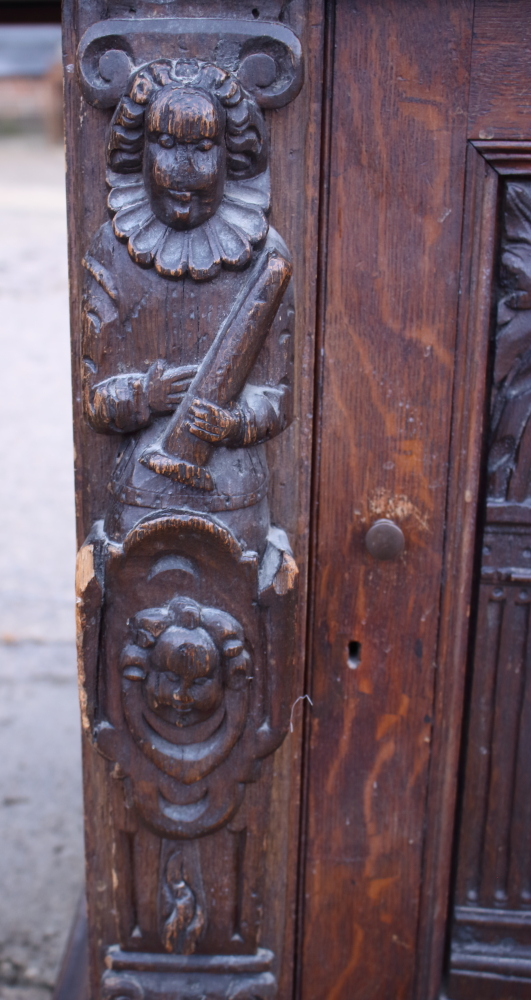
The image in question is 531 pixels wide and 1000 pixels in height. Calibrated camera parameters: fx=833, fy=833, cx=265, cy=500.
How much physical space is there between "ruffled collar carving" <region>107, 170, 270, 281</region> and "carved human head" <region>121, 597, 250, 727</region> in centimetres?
38

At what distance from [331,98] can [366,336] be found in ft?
0.89

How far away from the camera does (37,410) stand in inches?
167

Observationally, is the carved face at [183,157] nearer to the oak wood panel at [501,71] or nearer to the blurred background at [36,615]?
the oak wood panel at [501,71]

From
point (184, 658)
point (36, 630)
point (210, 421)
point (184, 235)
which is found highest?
point (184, 235)

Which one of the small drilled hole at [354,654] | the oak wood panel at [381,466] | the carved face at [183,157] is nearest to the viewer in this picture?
the carved face at [183,157]

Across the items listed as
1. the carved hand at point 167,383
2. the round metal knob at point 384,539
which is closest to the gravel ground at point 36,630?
the round metal knob at point 384,539

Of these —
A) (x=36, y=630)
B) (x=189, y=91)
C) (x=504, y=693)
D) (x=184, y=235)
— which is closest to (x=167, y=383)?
(x=184, y=235)

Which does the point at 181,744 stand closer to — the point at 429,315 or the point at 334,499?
the point at 334,499

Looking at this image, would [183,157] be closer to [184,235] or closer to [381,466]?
[184,235]

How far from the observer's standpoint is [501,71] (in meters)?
0.95

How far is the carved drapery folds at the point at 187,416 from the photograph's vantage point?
34.7 inches

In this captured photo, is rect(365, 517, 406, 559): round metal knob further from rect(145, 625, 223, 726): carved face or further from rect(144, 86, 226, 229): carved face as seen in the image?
rect(144, 86, 226, 229): carved face

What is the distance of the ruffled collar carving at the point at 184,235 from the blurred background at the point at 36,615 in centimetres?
131

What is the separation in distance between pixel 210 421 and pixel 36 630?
77.8 inches
